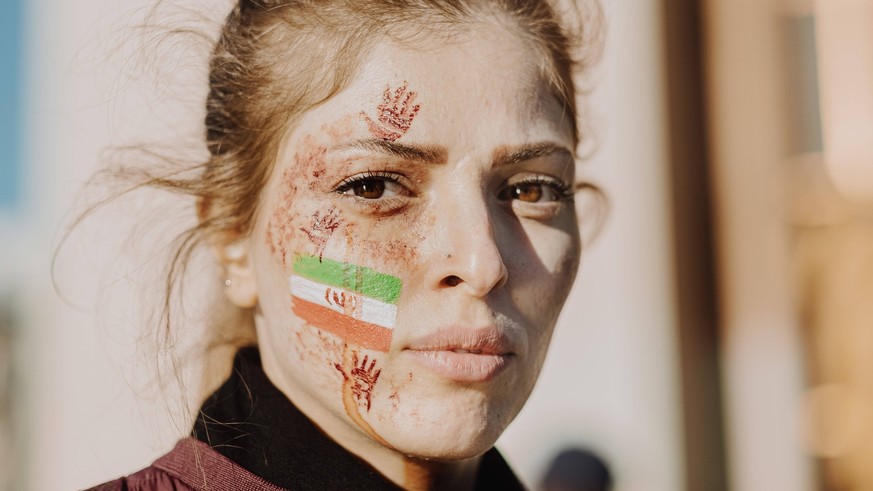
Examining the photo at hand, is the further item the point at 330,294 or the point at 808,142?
the point at 808,142

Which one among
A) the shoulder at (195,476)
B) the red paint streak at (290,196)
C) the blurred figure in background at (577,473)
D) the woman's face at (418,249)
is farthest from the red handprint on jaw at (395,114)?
the blurred figure in background at (577,473)

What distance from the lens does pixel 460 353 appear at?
1.36 meters

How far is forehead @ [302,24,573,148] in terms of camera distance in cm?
139

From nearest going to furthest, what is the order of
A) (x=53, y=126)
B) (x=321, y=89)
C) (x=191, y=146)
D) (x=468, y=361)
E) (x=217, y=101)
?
(x=468, y=361) < (x=321, y=89) < (x=217, y=101) < (x=191, y=146) < (x=53, y=126)

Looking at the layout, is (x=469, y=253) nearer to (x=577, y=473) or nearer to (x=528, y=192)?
(x=528, y=192)

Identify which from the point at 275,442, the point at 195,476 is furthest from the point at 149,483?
the point at 275,442

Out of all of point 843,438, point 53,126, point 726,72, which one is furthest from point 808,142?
point 53,126

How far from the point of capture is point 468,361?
1351 millimetres

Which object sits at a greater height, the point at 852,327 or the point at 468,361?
the point at 468,361

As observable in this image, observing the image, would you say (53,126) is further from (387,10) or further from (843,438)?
(843,438)

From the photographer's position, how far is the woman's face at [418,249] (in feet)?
4.46

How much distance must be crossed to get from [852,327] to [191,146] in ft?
14.6

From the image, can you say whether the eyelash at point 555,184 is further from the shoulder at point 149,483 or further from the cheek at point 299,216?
the shoulder at point 149,483

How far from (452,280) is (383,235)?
0.48ft
